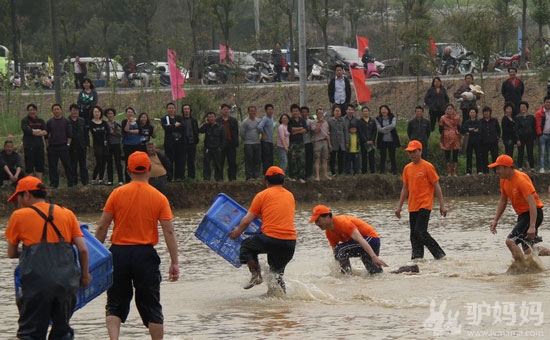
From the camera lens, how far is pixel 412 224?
14906 mm

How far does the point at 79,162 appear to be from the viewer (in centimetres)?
2242

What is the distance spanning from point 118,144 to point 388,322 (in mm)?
12345

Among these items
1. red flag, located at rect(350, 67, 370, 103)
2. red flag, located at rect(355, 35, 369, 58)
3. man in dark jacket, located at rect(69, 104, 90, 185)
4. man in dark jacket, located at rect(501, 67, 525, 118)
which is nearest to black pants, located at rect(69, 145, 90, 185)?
man in dark jacket, located at rect(69, 104, 90, 185)

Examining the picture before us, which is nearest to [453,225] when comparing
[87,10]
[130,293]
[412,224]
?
[412,224]

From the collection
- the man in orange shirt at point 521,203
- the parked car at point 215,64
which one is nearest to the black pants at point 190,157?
the man in orange shirt at point 521,203

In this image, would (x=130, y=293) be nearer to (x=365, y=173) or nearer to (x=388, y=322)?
(x=388, y=322)

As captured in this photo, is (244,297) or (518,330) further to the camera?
(244,297)

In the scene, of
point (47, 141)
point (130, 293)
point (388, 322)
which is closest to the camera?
point (130, 293)

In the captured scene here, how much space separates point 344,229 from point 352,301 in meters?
1.34

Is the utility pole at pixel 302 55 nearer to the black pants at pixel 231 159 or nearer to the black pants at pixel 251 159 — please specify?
the black pants at pixel 251 159

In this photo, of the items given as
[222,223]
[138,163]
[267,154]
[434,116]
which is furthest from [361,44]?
[138,163]

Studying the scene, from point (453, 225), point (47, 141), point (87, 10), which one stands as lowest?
point (453, 225)

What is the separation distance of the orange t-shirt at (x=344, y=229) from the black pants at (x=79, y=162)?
9.77 m

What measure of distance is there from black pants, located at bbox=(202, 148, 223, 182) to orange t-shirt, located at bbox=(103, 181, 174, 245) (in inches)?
529
